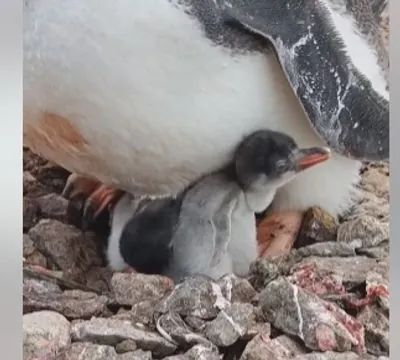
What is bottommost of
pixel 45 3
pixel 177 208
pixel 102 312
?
pixel 102 312

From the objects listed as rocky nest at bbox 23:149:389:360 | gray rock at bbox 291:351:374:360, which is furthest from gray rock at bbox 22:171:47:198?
gray rock at bbox 291:351:374:360

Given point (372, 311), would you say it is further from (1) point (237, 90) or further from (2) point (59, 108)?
(2) point (59, 108)

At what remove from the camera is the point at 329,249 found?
926 mm

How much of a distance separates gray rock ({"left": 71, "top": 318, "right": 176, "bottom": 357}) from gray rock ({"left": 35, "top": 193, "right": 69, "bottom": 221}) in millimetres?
120

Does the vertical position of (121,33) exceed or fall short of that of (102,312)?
it exceeds it

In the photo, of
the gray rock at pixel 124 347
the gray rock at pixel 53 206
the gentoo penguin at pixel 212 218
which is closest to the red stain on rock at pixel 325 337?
the gentoo penguin at pixel 212 218

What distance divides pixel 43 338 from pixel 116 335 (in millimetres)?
78

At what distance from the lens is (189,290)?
0.89 meters

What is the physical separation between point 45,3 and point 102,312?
0.34 metres

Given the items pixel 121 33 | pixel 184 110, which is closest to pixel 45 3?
pixel 121 33

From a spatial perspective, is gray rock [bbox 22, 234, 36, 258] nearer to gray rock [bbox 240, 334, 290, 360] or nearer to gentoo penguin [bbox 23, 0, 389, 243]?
gentoo penguin [bbox 23, 0, 389, 243]

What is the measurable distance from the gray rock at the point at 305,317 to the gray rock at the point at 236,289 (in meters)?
0.01

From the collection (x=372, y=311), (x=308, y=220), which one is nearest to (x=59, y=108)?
(x=308, y=220)

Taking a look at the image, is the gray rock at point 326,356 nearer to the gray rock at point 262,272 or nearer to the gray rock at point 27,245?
the gray rock at point 262,272
